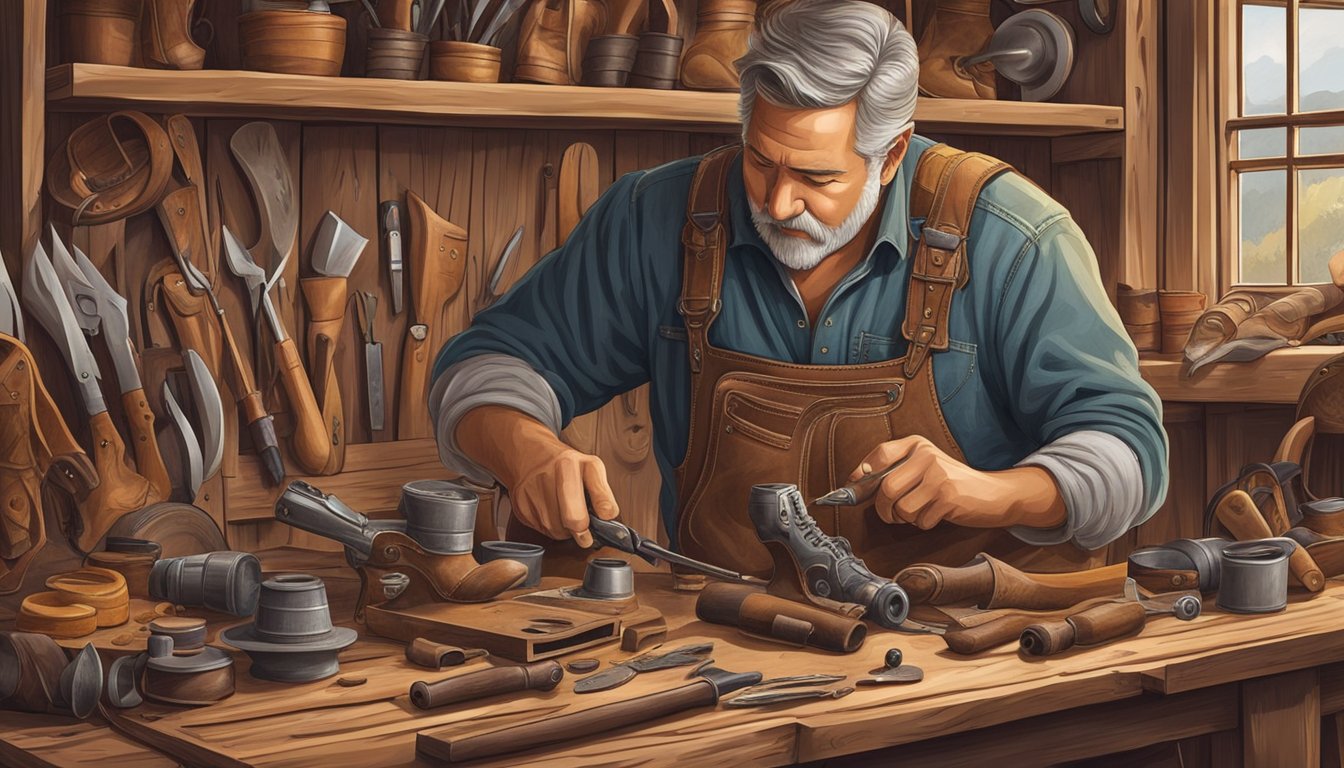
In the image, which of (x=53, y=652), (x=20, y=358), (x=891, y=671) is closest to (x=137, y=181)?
(x=20, y=358)

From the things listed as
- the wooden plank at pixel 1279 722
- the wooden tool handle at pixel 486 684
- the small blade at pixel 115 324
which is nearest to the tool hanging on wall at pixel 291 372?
the small blade at pixel 115 324

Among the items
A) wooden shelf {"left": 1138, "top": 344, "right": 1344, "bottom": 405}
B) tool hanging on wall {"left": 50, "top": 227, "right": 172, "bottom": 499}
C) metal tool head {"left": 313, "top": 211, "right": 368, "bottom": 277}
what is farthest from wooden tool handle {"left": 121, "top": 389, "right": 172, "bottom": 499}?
wooden shelf {"left": 1138, "top": 344, "right": 1344, "bottom": 405}

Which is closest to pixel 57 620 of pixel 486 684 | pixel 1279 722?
pixel 486 684

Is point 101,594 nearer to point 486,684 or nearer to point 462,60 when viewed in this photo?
point 486,684

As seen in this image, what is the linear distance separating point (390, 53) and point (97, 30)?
1.75 feet

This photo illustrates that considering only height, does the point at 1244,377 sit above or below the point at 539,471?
above

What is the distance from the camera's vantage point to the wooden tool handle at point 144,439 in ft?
9.58

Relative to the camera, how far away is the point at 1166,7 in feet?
11.8

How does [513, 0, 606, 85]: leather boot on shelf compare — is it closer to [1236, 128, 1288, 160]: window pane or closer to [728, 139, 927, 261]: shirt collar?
[728, 139, 927, 261]: shirt collar

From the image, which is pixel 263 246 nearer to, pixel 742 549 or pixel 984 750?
pixel 742 549

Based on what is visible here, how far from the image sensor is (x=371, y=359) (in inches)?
127

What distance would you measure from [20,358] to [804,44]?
4.71 ft

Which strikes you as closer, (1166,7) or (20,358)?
(20,358)

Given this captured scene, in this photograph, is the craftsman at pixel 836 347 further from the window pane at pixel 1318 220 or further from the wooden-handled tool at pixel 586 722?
the window pane at pixel 1318 220
